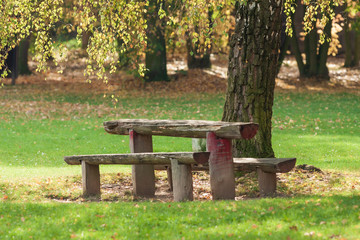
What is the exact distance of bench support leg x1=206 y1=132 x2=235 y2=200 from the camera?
25.0ft

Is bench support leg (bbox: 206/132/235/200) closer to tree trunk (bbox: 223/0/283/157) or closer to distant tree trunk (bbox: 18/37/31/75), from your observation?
tree trunk (bbox: 223/0/283/157)

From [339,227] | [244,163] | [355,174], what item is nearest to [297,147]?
[355,174]

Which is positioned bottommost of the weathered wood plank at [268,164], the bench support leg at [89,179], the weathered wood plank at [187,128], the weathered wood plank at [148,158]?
the bench support leg at [89,179]

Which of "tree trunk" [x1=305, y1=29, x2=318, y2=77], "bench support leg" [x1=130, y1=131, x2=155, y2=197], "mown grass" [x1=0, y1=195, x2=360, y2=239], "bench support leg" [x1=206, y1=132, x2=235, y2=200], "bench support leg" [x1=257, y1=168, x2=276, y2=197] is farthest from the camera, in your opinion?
"tree trunk" [x1=305, y1=29, x2=318, y2=77]

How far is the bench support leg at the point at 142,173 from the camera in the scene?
29.6 ft

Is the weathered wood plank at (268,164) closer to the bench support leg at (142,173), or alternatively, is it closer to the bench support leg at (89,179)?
the bench support leg at (142,173)

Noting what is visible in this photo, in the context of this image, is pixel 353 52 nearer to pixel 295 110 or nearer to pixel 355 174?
pixel 295 110

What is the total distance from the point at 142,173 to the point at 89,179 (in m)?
0.89

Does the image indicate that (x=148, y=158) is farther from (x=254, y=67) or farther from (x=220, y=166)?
(x=254, y=67)

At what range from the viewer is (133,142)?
9008 millimetres

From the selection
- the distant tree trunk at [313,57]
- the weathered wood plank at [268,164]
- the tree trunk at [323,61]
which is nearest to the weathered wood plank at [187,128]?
the weathered wood plank at [268,164]

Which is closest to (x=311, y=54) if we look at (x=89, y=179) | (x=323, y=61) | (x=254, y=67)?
(x=323, y=61)

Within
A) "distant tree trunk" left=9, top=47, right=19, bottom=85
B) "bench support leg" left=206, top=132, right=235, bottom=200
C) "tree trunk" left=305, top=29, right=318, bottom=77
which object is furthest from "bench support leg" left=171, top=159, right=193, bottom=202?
"distant tree trunk" left=9, top=47, right=19, bottom=85

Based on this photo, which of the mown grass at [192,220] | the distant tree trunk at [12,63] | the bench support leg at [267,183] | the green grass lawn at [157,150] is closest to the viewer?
the mown grass at [192,220]
